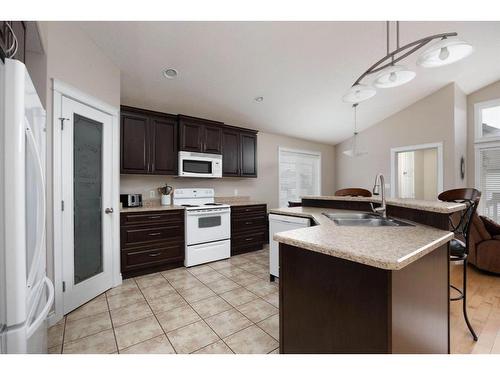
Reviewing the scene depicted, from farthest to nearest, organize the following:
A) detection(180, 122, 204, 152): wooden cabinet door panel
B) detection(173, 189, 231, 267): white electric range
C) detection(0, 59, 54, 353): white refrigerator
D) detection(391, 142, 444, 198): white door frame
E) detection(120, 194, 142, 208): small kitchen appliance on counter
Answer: detection(391, 142, 444, 198): white door frame → detection(180, 122, 204, 152): wooden cabinet door panel → detection(173, 189, 231, 267): white electric range → detection(120, 194, 142, 208): small kitchen appliance on counter → detection(0, 59, 54, 353): white refrigerator

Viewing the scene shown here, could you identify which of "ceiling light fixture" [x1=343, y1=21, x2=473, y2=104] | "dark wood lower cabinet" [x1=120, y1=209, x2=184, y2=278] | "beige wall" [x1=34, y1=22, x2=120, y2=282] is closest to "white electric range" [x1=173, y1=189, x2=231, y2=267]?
"dark wood lower cabinet" [x1=120, y1=209, x2=184, y2=278]

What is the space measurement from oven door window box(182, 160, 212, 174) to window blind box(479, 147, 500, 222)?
15.9ft

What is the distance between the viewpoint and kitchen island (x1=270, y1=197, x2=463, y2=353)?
0.92 metres

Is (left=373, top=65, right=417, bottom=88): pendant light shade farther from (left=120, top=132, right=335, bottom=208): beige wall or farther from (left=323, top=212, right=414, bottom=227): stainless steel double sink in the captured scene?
(left=120, top=132, right=335, bottom=208): beige wall

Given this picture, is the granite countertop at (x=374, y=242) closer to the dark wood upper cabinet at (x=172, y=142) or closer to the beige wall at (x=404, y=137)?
the dark wood upper cabinet at (x=172, y=142)

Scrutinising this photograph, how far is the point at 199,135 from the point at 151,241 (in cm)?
172

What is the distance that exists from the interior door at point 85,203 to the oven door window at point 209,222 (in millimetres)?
1148

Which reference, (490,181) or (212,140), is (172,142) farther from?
(490,181)

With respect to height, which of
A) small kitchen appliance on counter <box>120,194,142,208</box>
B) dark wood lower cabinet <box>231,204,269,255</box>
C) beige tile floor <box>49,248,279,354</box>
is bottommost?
beige tile floor <box>49,248,279,354</box>

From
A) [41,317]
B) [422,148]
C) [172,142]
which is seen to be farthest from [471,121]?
[41,317]

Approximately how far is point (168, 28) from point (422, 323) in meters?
2.85

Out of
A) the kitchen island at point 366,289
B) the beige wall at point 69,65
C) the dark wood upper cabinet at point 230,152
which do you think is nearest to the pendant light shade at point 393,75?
the kitchen island at point 366,289

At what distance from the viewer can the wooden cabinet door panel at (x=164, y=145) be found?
10.8 ft

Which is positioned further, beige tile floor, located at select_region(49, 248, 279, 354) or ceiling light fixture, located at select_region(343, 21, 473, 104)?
beige tile floor, located at select_region(49, 248, 279, 354)
